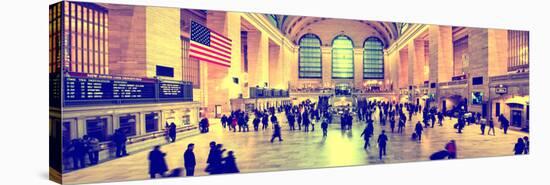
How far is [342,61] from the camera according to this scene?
13570 millimetres

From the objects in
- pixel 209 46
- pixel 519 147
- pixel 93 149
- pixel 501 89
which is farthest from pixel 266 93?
pixel 519 147

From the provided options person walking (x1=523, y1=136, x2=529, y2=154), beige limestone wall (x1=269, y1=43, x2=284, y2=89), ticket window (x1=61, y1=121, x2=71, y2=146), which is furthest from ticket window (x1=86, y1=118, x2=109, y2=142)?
person walking (x1=523, y1=136, x2=529, y2=154)

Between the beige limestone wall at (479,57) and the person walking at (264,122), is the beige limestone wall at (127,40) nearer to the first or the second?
the person walking at (264,122)

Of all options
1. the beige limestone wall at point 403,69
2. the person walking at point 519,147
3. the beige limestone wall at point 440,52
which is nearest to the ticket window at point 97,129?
the beige limestone wall at point 403,69

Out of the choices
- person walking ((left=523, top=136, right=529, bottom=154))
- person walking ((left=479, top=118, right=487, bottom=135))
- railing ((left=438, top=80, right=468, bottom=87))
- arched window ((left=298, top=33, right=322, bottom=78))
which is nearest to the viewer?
arched window ((left=298, top=33, right=322, bottom=78))

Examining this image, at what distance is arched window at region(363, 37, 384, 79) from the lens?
13.2 m

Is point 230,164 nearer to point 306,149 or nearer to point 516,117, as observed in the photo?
point 306,149

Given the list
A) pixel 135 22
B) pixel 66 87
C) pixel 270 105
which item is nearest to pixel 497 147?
pixel 270 105

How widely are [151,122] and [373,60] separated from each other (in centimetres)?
730

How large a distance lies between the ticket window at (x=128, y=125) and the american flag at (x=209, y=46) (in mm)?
2301

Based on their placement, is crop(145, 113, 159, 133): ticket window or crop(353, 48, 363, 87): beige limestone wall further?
crop(353, 48, 363, 87): beige limestone wall

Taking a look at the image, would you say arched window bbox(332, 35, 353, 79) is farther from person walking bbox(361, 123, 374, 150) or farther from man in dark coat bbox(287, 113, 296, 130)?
man in dark coat bbox(287, 113, 296, 130)

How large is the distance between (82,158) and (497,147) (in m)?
13.0

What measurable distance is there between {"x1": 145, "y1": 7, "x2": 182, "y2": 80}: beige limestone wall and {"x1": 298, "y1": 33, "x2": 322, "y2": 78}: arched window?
A: 166 inches
